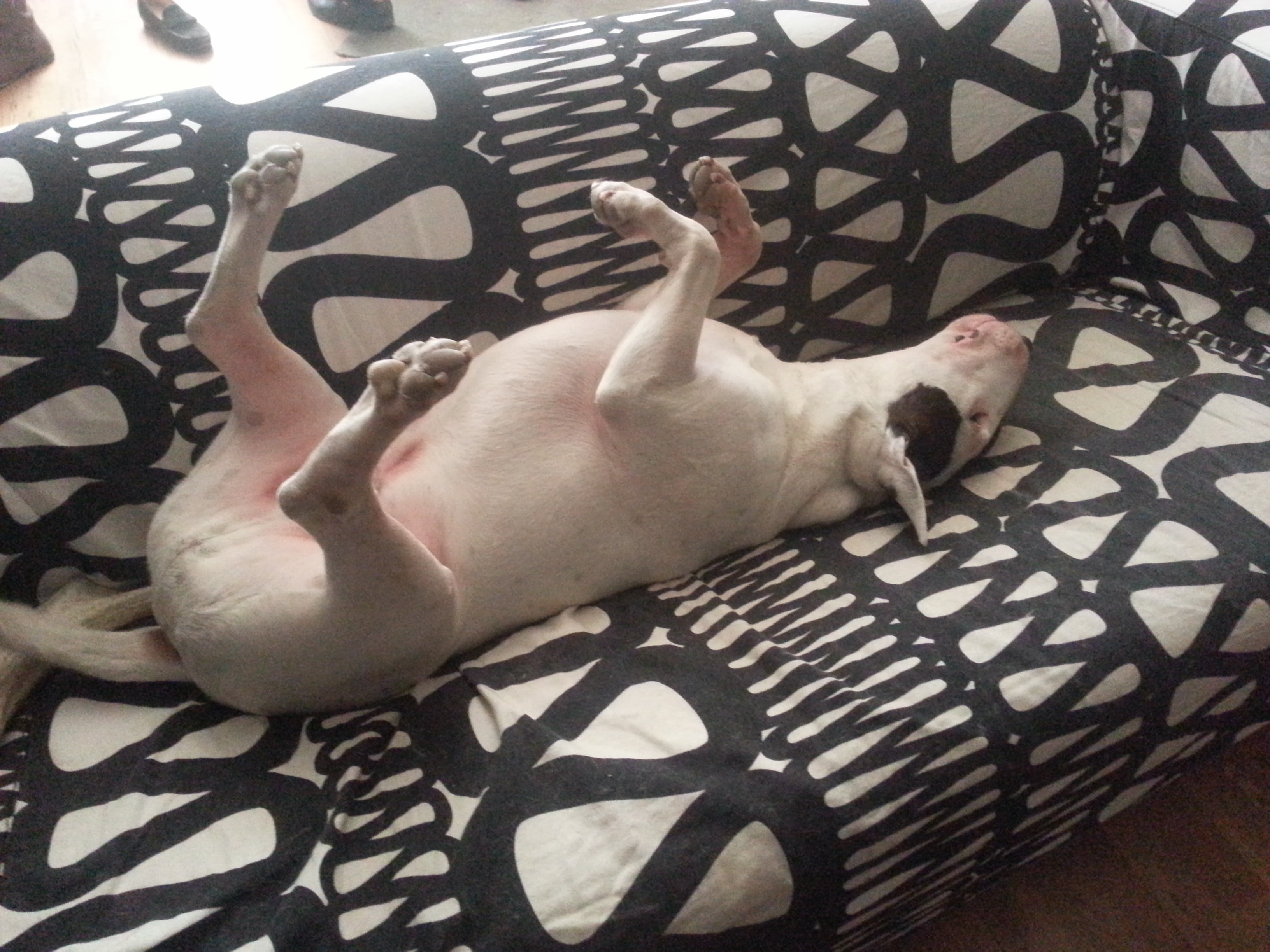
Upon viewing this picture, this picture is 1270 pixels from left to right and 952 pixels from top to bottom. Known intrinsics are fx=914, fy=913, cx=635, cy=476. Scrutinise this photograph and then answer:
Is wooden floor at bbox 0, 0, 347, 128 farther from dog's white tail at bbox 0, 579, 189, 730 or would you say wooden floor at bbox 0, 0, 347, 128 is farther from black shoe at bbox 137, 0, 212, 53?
dog's white tail at bbox 0, 579, 189, 730

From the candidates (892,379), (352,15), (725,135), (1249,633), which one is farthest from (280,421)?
(352,15)

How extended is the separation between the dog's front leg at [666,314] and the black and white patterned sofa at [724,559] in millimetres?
225

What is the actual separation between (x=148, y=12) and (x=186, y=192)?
220 cm

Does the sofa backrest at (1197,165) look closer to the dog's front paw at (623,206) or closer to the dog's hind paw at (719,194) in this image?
the dog's hind paw at (719,194)

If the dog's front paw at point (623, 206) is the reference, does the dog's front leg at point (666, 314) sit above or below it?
below

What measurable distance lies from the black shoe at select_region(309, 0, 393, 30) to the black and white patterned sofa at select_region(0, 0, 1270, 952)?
68.9 inches

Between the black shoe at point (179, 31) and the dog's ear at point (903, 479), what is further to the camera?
the black shoe at point (179, 31)

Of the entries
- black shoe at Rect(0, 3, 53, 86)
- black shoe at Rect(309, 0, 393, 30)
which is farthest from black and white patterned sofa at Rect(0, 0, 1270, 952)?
black shoe at Rect(0, 3, 53, 86)

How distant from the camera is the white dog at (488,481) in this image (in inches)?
49.3

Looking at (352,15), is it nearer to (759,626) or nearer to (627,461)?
(627,461)

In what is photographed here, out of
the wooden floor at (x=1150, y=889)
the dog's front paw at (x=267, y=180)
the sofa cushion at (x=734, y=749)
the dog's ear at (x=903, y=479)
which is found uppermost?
the dog's front paw at (x=267, y=180)

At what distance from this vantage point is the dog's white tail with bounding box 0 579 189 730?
134 centimetres

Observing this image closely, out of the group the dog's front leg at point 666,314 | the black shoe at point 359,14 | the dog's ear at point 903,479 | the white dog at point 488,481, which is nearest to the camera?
the white dog at point 488,481

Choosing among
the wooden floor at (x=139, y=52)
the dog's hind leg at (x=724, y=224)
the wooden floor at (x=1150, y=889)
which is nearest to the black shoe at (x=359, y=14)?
the wooden floor at (x=139, y=52)
